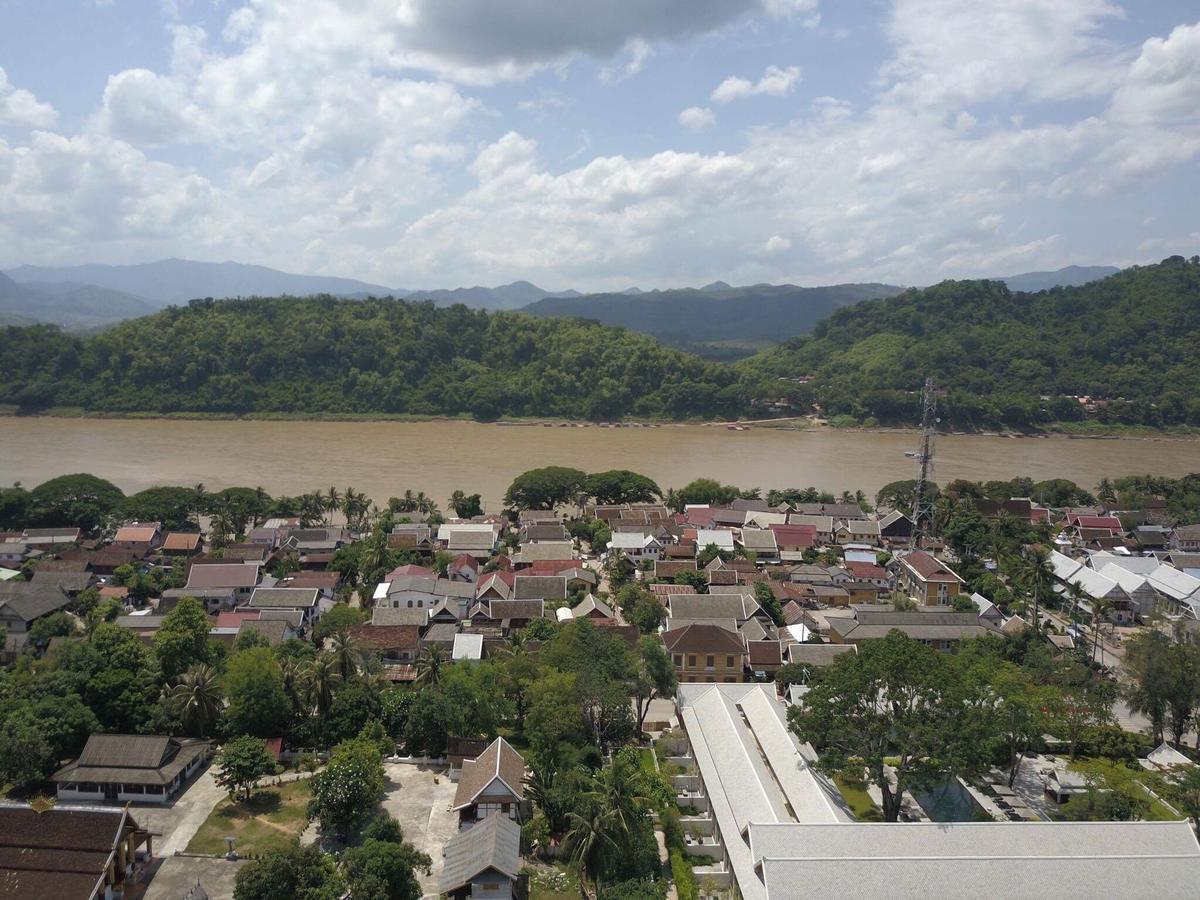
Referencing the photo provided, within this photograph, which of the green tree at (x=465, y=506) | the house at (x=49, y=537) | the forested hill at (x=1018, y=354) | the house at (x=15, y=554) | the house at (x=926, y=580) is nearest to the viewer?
the house at (x=926, y=580)

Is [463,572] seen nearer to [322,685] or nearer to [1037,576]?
[322,685]

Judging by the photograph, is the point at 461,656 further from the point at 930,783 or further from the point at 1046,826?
the point at 1046,826

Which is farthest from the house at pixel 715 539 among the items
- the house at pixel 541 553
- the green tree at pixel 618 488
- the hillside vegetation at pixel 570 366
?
the hillside vegetation at pixel 570 366

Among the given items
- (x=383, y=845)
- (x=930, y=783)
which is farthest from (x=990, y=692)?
(x=383, y=845)

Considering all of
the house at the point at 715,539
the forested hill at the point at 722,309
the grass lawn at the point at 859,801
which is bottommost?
the grass lawn at the point at 859,801

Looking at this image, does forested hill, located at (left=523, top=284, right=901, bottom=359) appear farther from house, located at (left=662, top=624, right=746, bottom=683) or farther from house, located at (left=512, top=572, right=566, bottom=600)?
house, located at (left=662, top=624, right=746, bottom=683)

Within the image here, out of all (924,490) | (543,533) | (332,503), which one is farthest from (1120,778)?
(332,503)

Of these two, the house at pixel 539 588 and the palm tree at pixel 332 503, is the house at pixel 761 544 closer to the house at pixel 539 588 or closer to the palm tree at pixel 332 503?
the house at pixel 539 588
